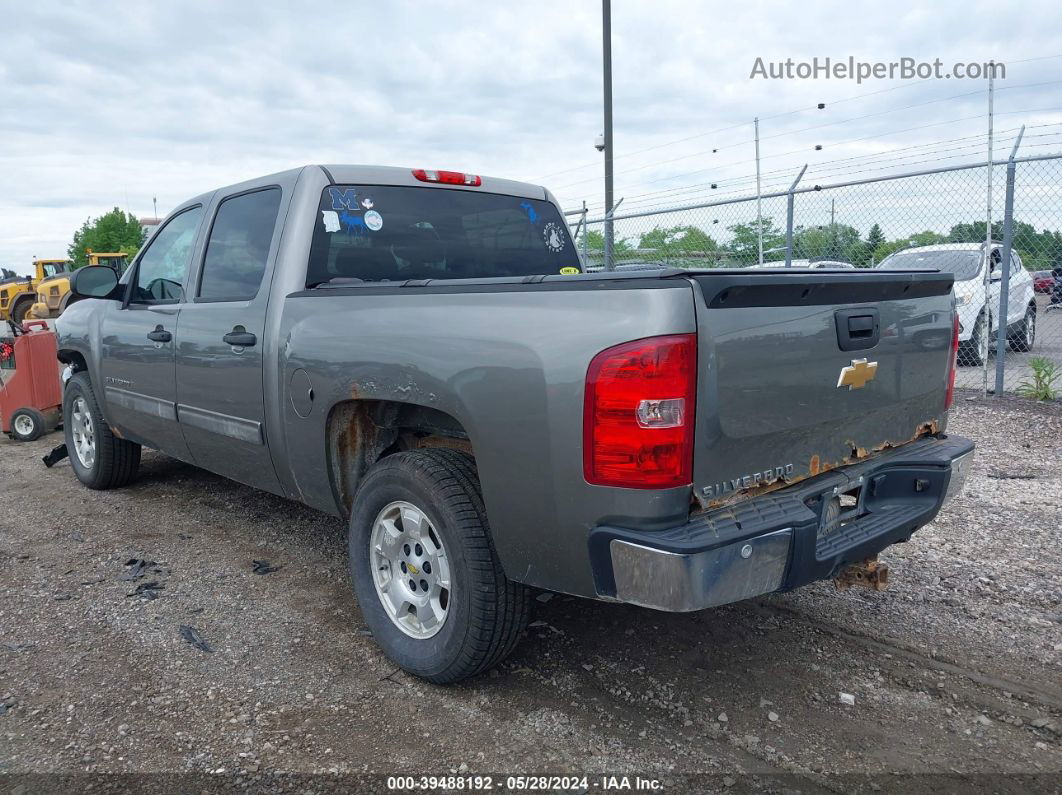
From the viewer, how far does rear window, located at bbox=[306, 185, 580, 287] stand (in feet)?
12.5

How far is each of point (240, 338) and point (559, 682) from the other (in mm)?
2052

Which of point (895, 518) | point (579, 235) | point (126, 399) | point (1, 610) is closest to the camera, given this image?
point (895, 518)

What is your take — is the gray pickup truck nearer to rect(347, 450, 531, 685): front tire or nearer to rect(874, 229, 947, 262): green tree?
rect(347, 450, 531, 685): front tire

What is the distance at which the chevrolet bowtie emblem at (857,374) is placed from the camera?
2.79 metres

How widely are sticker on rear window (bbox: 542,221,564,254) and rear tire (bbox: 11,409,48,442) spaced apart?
577 centimetres

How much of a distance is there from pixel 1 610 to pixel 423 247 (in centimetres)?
257

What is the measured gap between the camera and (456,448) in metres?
3.24

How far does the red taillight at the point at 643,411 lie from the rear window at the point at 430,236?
181 cm

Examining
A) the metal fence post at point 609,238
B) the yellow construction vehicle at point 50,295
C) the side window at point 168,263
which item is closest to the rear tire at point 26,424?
the side window at point 168,263

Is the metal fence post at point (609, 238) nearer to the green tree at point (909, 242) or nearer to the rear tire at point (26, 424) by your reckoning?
the green tree at point (909, 242)

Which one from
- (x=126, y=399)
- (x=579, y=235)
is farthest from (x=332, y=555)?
(x=579, y=235)

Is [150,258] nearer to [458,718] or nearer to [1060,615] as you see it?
[458,718]

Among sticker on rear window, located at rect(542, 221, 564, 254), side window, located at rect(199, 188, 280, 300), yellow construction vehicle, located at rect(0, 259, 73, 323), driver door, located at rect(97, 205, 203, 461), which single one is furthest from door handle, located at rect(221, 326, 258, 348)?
yellow construction vehicle, located at rect(0, 259, 73, 323)

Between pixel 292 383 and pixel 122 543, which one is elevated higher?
pixel 292 383
